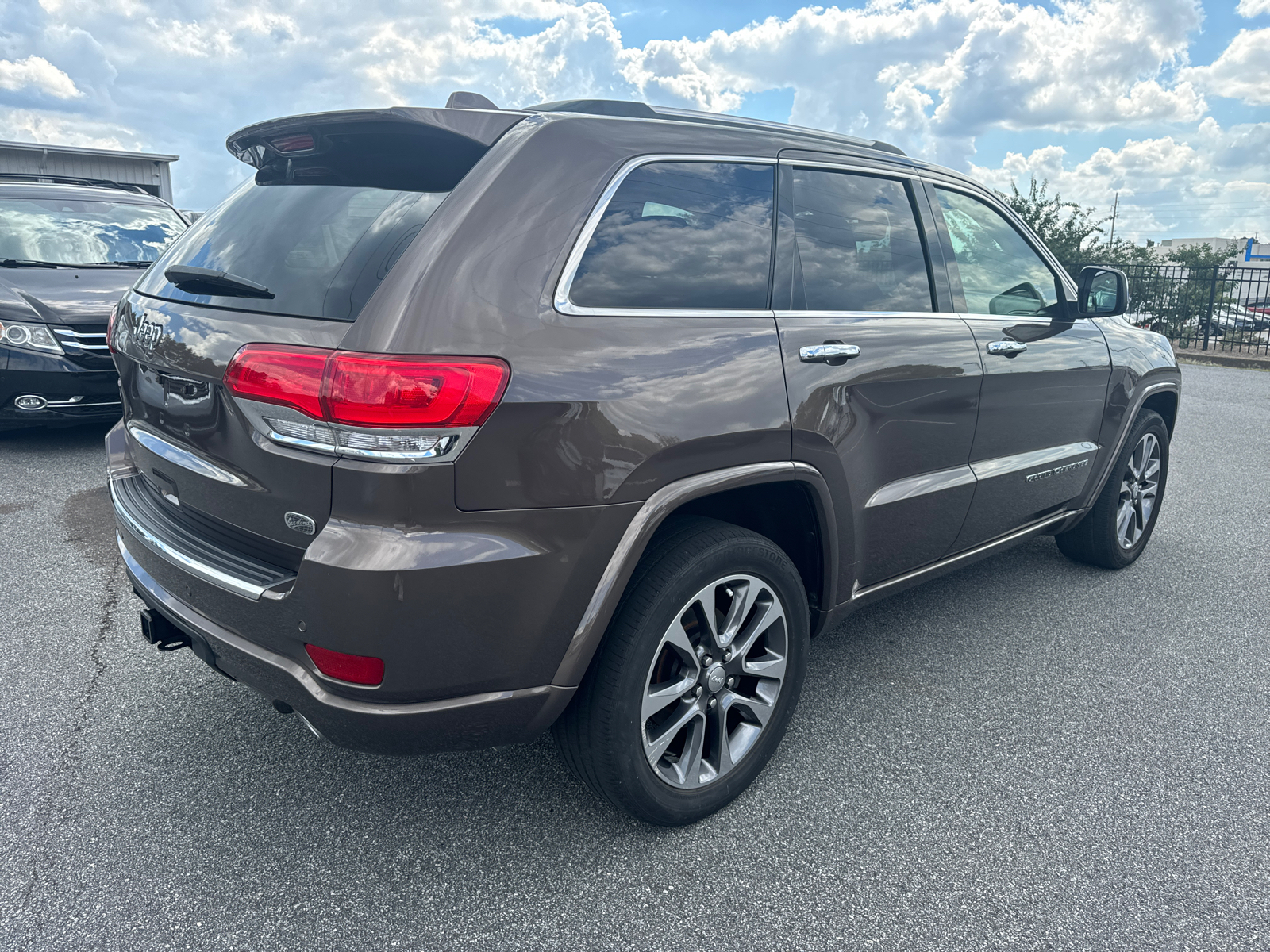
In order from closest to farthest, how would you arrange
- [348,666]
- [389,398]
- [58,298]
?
[389,398] → [348,666] → [58,298]

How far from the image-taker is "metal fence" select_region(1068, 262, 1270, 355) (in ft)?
56.3

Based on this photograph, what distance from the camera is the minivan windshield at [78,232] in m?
6.70

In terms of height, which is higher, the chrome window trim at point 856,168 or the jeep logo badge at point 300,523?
the chrome window trim at point 856,168

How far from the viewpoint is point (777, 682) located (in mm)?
2627

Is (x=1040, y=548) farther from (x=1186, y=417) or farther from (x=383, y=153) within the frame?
(x=1186, y=417)

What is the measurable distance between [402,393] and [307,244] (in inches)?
25.8

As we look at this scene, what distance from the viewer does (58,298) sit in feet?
20.1

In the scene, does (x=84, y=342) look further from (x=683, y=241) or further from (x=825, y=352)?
(x=825, y=352)

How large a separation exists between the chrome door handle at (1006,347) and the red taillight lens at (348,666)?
7.98 feet

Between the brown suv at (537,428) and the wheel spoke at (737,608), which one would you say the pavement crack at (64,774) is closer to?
the brown suv at (537,428)

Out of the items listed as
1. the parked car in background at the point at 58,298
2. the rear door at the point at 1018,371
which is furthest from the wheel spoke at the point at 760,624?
the parked car in background at the point at 58,298

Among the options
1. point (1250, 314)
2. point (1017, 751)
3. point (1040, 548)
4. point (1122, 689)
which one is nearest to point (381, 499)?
point (1017, 751)

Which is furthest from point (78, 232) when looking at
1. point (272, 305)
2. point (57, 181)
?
point (272, 305)

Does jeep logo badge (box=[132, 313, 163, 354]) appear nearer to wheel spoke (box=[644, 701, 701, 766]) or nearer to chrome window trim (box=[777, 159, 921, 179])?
wheel spoke (box=[644, 701, 701, 766])
